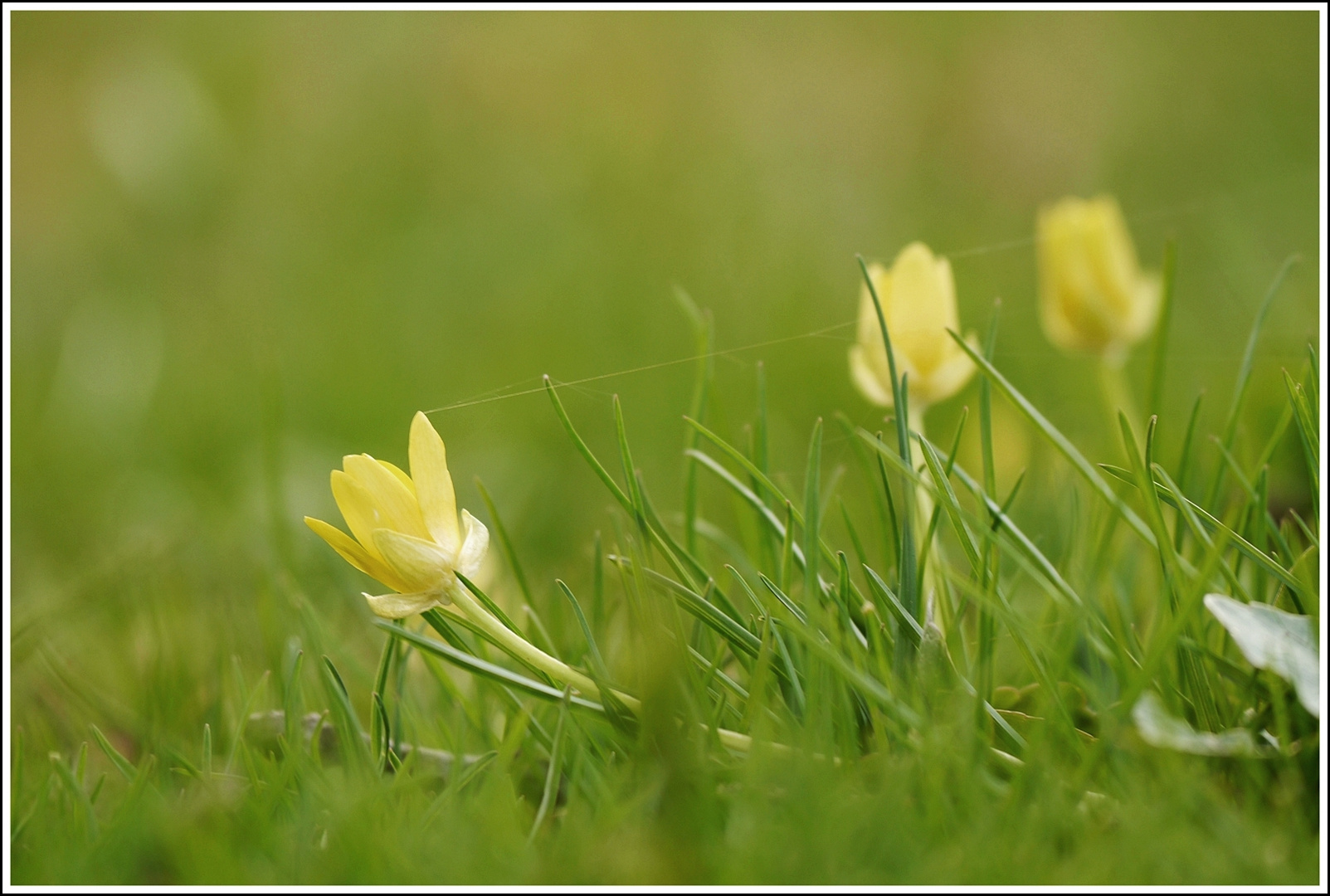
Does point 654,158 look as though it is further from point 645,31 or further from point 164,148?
point 164,148

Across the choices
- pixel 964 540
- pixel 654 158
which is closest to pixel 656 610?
pixel 964 540

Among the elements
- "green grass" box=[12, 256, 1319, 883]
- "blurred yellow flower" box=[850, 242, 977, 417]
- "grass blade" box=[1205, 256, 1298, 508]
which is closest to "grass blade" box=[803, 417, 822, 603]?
"green grass" box=[12, 256, 1319, 883]

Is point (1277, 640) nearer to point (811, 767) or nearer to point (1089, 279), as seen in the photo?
point (811, 767)

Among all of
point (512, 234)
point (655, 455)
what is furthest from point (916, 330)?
point (512, 234)

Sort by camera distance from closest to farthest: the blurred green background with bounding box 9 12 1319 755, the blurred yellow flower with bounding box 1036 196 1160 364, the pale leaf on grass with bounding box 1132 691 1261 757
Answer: the pale leaf on grass with bounding box 1132 691 1261 757 → the blurred yellow flower with bounding box 1036 196 1160 364 → the blurred green background with bounding box 9 12 1319 755

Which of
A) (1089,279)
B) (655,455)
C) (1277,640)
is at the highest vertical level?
(1089,279)

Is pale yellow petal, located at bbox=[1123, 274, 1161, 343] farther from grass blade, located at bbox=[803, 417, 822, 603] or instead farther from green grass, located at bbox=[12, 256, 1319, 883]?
grass blade, located at bbox=[803, 417, 822, 603]

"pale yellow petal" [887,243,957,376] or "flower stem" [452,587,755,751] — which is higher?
"pale yellow petal" [887,243,957,376]
